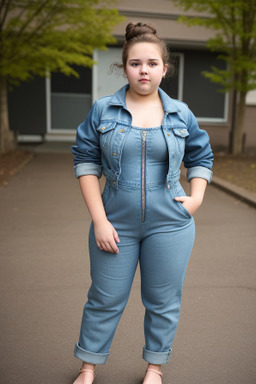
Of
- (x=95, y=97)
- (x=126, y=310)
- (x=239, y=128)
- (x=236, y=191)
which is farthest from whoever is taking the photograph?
(x=95, y=97)

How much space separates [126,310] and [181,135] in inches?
69.4

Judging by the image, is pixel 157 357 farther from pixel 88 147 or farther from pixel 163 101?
pixel 163 101

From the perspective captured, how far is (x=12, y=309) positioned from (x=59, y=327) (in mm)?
466

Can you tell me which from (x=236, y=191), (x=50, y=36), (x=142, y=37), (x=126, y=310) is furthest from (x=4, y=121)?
(x=142, y=37)

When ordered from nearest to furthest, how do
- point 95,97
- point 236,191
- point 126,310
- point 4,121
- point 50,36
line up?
point 126,310
point 236,191
point 50,36
point 4,121
point 95,97

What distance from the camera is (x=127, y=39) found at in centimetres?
212

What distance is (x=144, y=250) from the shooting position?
2189 mm

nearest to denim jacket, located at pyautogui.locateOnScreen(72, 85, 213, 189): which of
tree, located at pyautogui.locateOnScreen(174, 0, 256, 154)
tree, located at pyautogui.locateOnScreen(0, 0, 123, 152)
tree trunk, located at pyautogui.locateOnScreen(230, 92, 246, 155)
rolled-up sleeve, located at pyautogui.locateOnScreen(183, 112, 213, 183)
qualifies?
rolled-up sleeve, located at pyautogui.locateOnScreen(183, 112, 213, 183)

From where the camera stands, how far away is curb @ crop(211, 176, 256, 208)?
23.1ft

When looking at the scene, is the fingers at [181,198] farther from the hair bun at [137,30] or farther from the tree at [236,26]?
the tree at [236,26]

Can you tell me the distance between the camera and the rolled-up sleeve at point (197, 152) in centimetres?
224

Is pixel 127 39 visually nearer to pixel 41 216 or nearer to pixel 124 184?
pixel 124 184

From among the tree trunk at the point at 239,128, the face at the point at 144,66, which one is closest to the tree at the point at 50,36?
the tree trunk at the point at 239,128

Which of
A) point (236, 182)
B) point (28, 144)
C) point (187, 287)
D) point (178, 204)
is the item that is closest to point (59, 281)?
point (187, 287)
